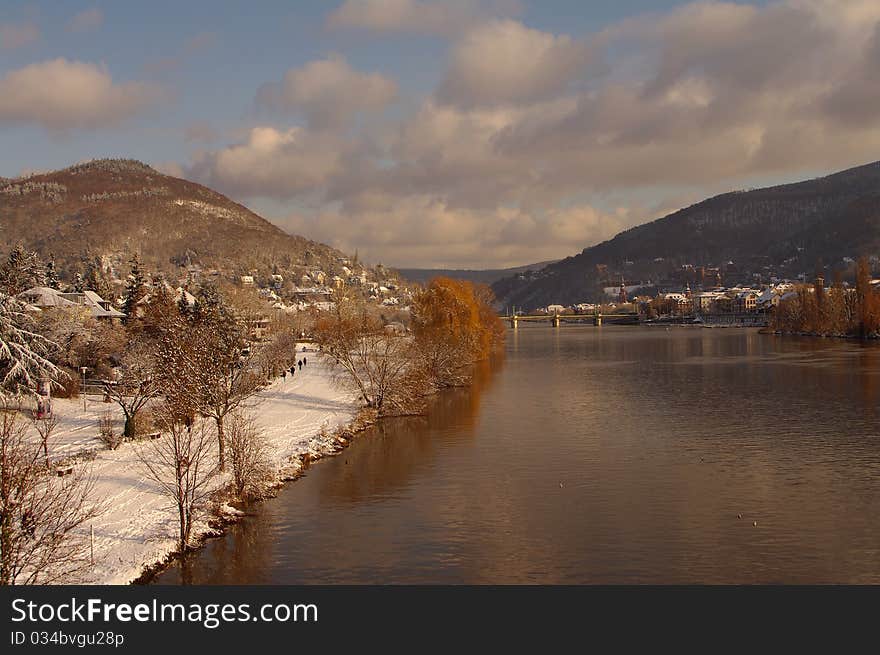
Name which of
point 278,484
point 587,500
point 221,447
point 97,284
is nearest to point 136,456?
point 221,447

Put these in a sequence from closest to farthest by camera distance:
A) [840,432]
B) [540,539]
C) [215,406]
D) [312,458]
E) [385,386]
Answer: [540,539] → [215,406] → [312,458] → [840,432] → [385,386]

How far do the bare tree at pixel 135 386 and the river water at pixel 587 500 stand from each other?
8278 mm

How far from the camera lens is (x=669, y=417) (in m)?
42.0

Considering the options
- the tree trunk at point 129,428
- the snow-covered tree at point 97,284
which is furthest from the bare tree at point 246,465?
the snow-covered tree at point 97,284

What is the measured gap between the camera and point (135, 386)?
122 feet

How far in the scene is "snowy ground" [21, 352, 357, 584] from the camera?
19750mm

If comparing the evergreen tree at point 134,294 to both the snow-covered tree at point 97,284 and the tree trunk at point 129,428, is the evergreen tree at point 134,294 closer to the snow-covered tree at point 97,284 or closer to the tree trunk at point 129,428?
the snow-covered tree at point 97,284

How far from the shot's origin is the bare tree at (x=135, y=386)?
110 ft

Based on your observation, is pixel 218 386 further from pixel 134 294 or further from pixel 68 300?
pixel 134 294

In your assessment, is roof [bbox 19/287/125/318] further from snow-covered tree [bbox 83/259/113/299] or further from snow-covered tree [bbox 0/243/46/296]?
snow-covered tree [bbox 83/259/113/299]

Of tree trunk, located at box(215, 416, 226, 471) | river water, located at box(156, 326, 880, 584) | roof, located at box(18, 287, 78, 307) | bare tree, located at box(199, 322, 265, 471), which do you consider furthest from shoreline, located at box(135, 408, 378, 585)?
roof, located at box(18, 287, 78, 307)

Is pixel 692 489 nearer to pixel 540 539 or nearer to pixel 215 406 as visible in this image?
pixel 540 539
